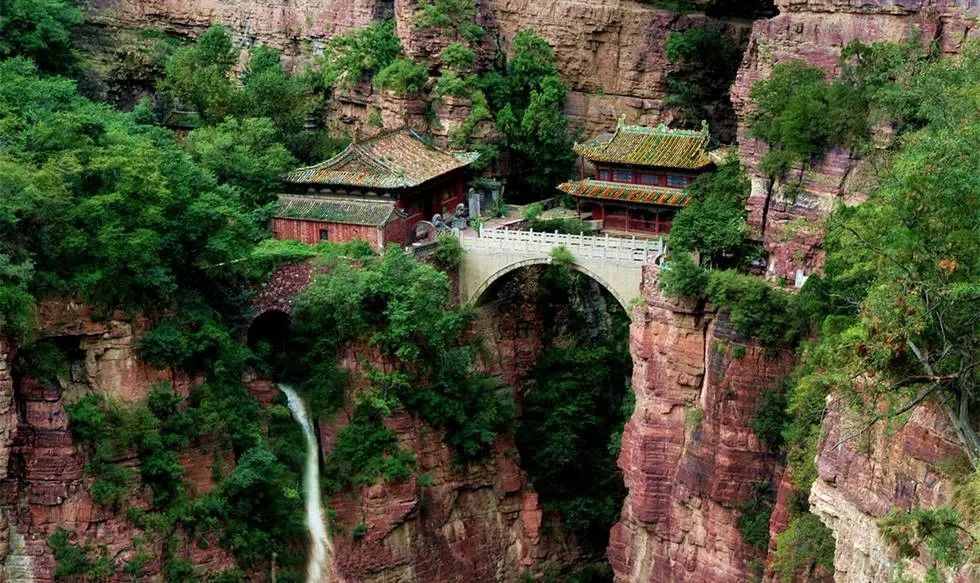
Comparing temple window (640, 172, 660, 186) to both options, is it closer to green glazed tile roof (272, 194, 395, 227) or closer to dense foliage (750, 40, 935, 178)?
dense foliage (750, 40, 935, 178)

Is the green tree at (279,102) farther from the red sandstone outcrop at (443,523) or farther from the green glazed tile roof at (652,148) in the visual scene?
the red sandstone outcrop at (443,523)

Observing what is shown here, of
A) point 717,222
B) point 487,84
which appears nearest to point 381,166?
point 487,84

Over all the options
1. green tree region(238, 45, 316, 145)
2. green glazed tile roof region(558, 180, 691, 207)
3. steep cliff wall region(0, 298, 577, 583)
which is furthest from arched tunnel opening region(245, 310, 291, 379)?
green glazed tile roof region(558, 180, 691, 207)

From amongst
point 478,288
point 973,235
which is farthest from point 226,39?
point 973,235

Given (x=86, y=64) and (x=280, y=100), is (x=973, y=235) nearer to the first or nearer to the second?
(x=280, y=100)

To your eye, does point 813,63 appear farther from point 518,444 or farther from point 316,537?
point 316,537
